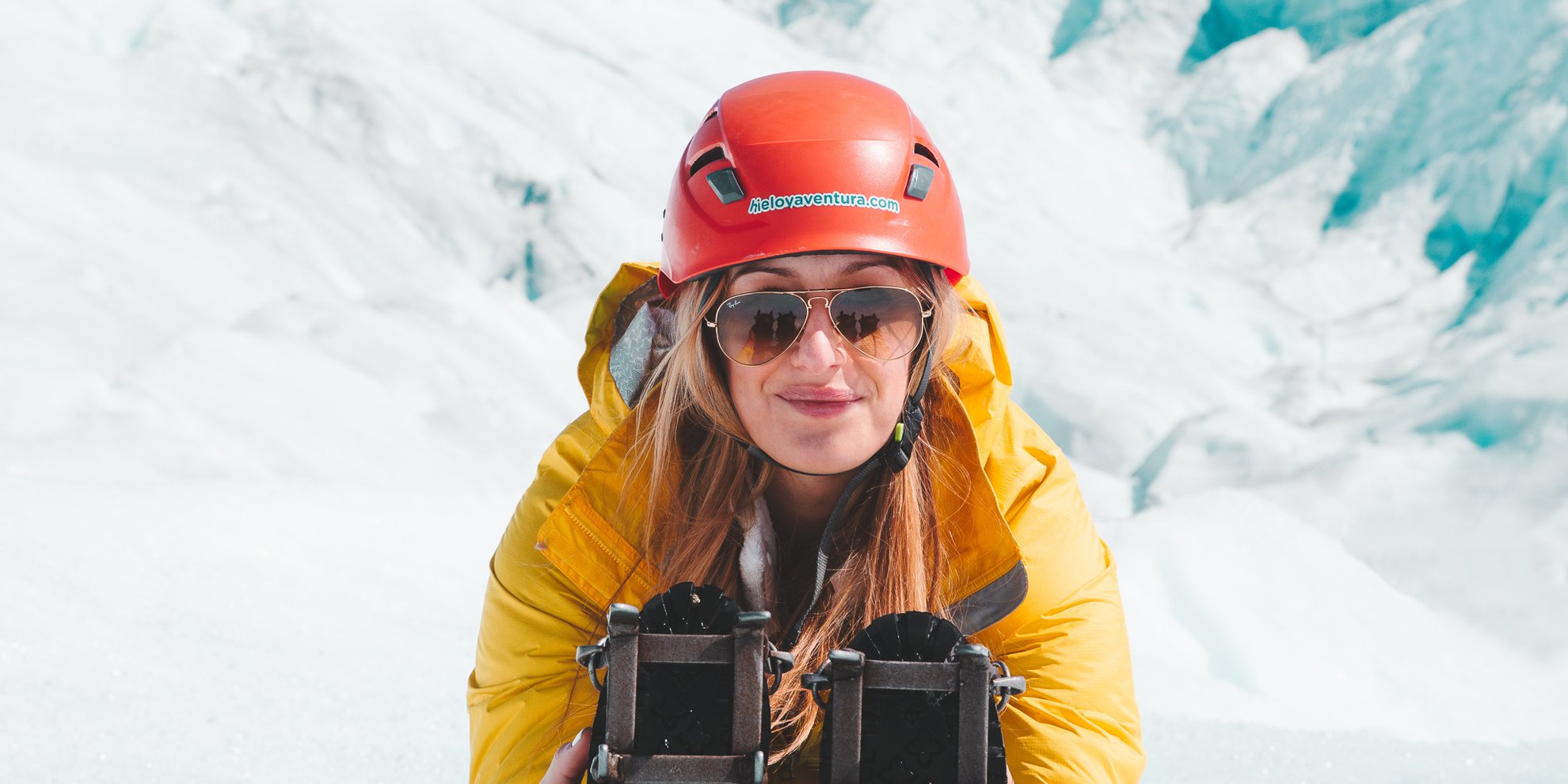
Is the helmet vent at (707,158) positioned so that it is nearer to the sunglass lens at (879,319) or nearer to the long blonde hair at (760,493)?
the long blonde hair at (760,493)

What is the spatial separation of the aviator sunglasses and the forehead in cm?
4

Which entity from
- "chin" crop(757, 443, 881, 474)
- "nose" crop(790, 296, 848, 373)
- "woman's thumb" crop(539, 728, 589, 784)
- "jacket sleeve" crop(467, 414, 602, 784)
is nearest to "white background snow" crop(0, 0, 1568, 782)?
"jacket sleeve" crop(467, 414, 602, 784)

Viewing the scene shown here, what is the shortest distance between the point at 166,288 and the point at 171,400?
7.49 feet

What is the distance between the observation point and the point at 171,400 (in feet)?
19.8

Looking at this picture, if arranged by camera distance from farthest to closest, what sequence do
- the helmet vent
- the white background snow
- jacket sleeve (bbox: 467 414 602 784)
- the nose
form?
1. the white background snow
2. the helmet vent
3. jacket sleeve (bbox: 467 414 602 784)
4. the nose

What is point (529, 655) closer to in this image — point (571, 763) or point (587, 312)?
point (571, 763)

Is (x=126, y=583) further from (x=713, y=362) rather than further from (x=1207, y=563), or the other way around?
(x=1207, y=563)

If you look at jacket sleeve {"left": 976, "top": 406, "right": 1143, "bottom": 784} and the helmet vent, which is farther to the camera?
the helmet vent

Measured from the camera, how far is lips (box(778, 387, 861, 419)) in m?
Result: 1.41

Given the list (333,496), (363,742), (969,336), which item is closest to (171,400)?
(333,496)

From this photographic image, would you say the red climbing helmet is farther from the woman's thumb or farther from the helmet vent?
the woman's thumb

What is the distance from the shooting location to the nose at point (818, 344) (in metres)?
1.37

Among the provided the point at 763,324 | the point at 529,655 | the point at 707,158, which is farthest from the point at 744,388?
the point at 529,655

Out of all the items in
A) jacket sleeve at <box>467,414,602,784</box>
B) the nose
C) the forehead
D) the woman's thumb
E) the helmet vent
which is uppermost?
the helmet vent
